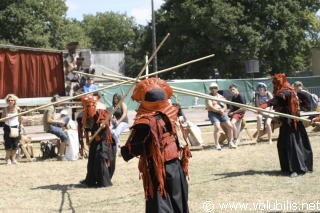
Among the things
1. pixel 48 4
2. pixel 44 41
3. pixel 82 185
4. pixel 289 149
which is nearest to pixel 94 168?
pixel 82 185

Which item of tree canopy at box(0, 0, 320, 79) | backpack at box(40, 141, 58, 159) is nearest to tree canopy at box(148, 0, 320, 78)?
tree canopy at box(0, 0, 320, 79)

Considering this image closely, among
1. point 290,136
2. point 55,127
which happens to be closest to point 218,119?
point 55,127

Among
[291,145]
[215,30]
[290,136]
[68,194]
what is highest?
[215,30]

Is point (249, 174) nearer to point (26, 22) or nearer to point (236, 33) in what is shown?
point (236, 33)

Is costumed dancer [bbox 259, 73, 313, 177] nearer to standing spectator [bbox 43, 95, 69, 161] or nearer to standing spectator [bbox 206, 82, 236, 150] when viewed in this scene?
standing spectator [bbox 206, 82, 236, 150]

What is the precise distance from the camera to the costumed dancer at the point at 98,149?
9594 mm

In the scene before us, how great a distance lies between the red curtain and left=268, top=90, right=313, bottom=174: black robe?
1521 centimetres

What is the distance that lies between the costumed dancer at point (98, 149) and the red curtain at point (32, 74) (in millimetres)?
13584

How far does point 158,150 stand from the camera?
5.84m

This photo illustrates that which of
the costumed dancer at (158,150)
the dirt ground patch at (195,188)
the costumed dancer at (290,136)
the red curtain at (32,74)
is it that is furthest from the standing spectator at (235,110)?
the red curtain at (32,74)

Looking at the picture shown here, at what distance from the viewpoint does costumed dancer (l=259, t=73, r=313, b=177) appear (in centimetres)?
949

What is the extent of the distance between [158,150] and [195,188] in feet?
10.9

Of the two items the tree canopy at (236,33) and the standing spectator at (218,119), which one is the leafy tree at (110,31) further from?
the standing spectator at (218,119)

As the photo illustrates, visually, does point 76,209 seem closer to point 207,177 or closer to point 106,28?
point 207,177
